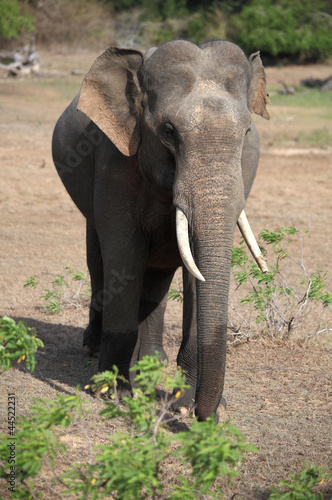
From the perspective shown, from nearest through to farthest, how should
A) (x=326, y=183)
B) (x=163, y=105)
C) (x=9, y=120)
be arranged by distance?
(x=163, y=105) < (x=326, y=183) < (x=9, y=120)

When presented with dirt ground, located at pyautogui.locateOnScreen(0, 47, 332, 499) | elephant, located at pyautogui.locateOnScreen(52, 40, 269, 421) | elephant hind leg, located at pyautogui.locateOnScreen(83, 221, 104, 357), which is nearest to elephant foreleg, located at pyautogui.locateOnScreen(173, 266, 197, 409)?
elephant, located at pyautogui.locateOnScreen(52, 40, 269, 421)

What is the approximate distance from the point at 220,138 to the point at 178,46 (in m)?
0.64

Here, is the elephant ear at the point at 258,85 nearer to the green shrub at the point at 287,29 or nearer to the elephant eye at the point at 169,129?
the elephant eye at the point at 169,129

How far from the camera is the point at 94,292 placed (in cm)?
568

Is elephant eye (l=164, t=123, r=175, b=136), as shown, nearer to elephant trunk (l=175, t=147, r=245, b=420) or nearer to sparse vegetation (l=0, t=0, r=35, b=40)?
elephant trunk (l=175, t=147, r=245, b=420)

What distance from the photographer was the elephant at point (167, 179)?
11.8 feet

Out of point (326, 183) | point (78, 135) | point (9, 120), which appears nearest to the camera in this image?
point (78, 135)

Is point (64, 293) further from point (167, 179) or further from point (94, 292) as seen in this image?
point (167, 179)

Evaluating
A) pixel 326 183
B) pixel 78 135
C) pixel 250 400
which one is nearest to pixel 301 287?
pixel 250 400

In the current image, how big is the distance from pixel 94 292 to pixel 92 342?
1.27 ft

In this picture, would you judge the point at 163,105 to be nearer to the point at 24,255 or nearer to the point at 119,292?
the point at 119,292

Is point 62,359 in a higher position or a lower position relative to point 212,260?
lower

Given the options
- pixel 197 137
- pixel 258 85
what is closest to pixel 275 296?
pixel 258 85

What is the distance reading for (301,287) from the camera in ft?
23.4
